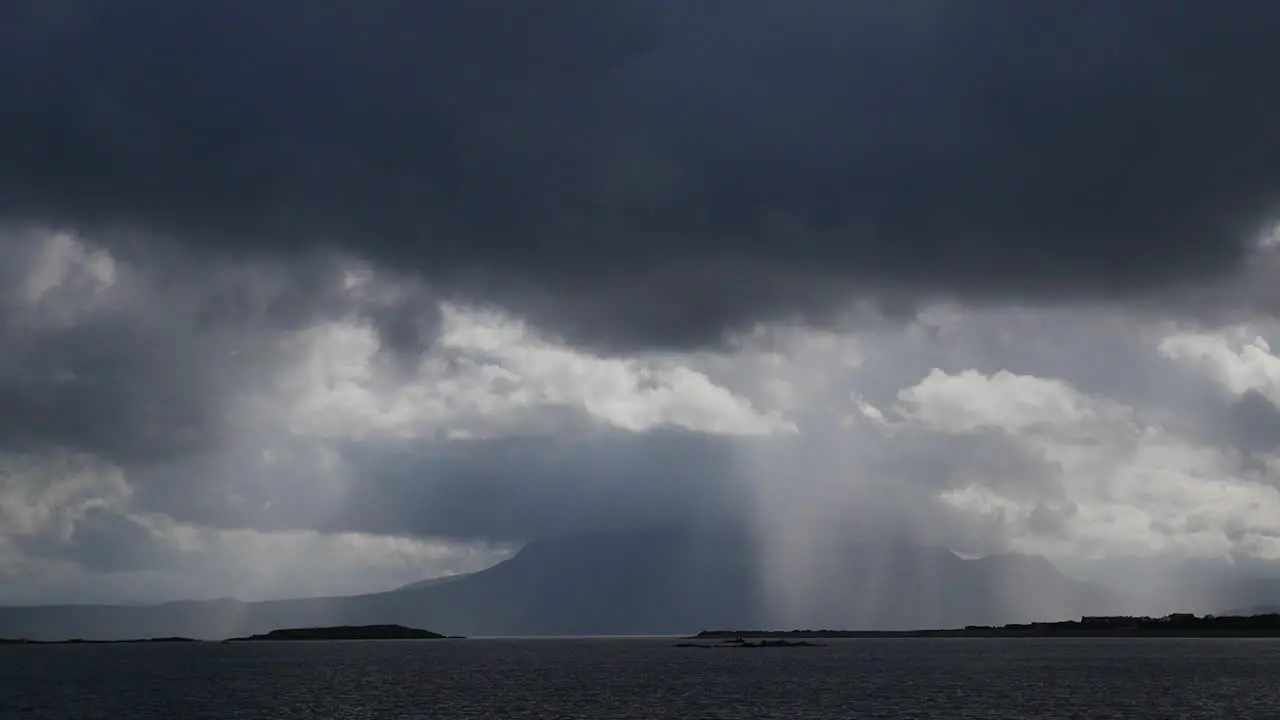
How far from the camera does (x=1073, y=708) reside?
132 m

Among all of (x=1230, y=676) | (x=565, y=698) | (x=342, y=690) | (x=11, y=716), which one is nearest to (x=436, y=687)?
(x=342, y=690)

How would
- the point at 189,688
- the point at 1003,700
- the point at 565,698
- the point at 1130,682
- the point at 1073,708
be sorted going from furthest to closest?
the point at 189,688 → the point at 1130,682 → the point at 565,698 → the point at 1003,700 → the point at 1073,708

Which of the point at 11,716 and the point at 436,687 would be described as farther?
the point at 436,687

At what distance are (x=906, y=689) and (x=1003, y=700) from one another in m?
24.9

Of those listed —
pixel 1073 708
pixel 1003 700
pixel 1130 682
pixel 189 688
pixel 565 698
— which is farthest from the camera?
pixel 189 688

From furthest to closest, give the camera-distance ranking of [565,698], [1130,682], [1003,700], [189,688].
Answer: [189,688] < [1130,682] < [565,698] < [1003,700]

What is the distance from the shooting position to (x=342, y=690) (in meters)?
181

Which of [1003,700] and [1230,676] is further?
[1230,676]

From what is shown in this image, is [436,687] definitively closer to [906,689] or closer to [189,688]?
[189,688]

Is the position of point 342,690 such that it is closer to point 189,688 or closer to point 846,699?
point 189,688

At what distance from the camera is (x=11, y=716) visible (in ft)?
451

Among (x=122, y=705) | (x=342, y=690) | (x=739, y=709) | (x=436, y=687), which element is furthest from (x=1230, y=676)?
(x=122, y=705)

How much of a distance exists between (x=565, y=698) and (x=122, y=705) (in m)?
56.3

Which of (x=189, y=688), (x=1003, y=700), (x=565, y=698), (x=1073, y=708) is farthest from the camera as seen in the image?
(x=189, y=688)
